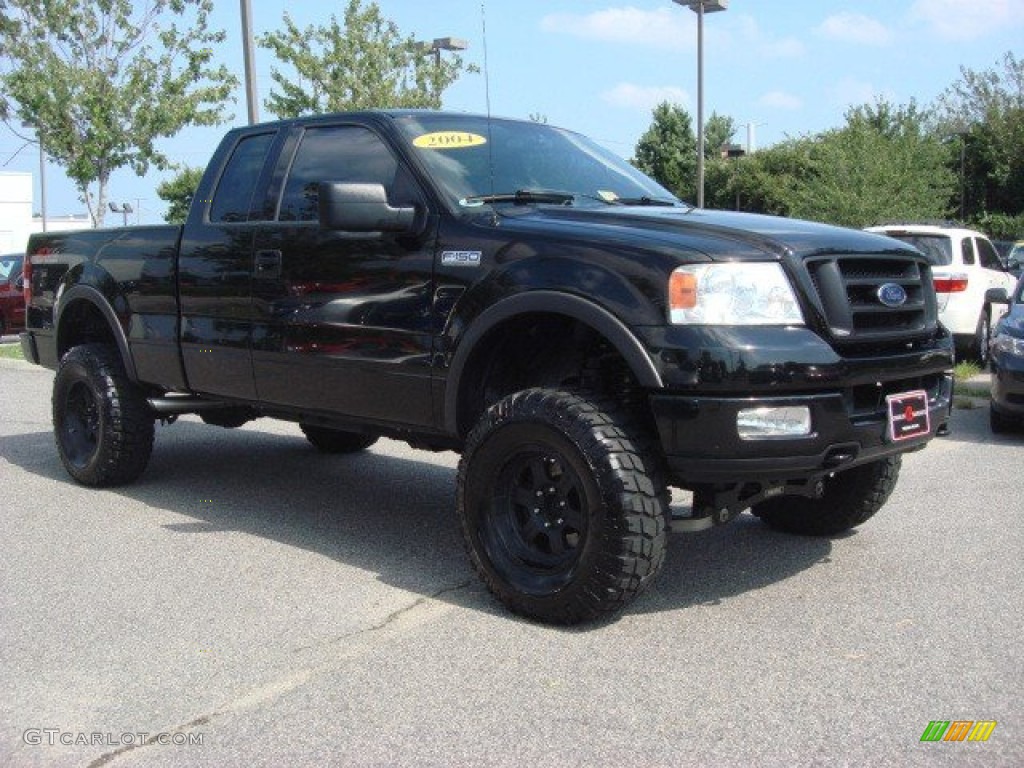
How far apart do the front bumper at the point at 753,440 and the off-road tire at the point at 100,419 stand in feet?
11.7

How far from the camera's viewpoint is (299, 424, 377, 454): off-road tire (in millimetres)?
7420

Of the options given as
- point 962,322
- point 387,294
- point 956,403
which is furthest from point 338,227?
point 962,322

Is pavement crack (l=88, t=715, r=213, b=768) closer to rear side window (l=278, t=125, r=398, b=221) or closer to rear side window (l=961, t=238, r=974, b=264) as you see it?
rear side window (l=278, t=125, r=398, b=221)

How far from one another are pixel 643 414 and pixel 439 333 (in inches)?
34.8

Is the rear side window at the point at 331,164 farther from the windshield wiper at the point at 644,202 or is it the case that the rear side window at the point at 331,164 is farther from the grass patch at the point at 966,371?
the grass patch at the point at 966,371

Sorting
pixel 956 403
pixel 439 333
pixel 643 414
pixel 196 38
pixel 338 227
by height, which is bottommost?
pixel 956 403

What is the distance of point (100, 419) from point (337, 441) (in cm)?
166

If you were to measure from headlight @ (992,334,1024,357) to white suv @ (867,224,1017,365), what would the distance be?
4.30 metres

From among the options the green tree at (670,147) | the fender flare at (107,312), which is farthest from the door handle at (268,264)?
the green tree at (670,147)

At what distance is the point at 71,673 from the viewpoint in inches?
144

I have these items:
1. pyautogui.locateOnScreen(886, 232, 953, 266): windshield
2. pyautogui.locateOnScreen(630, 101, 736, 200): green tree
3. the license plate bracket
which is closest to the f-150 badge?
the license plate bracket

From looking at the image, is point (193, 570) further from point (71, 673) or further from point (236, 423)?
point (236, 423)

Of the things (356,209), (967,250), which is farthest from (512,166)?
(967,250)

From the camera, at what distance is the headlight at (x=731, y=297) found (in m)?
3.79
